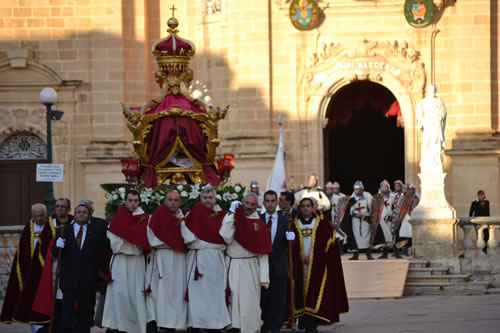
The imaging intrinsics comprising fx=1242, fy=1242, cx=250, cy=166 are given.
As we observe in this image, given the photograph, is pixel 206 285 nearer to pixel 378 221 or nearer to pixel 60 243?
pixel 60 243

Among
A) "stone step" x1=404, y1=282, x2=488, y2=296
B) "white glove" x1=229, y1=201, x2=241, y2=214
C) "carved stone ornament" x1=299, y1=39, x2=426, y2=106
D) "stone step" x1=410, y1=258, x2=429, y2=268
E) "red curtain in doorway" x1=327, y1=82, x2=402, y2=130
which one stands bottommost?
"stone step" x1=404, y1=282, x2=488, y2=296

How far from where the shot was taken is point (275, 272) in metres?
14.5

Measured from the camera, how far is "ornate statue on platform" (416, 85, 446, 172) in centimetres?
2205

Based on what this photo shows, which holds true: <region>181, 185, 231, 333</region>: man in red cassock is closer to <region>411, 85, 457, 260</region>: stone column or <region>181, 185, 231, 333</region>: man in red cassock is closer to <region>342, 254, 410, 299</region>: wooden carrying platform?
<region>342, 254, 410, 299</region>: wooden carrying platform

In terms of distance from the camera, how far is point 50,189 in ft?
72.5

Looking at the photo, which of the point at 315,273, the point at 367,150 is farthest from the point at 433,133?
the point at 367,150

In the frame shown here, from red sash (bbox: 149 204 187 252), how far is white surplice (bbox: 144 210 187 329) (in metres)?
0.08

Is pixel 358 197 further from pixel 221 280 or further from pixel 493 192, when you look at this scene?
pixel 221 280

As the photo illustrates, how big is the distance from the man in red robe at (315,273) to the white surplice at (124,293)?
191 centimetres

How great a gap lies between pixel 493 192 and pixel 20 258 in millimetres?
15507

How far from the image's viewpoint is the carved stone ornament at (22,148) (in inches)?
1176

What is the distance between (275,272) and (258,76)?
14486 millimetres

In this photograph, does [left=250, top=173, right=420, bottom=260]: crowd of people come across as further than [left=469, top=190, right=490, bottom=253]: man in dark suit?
No

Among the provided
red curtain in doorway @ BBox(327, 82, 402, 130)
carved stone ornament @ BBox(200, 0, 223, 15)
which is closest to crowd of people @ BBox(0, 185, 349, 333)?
carved stone ornament @ BBox(200, 0, 223, 15)
